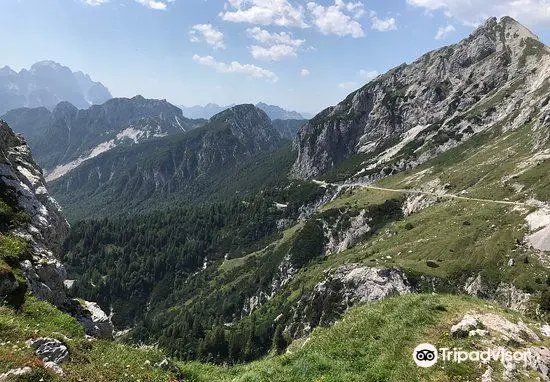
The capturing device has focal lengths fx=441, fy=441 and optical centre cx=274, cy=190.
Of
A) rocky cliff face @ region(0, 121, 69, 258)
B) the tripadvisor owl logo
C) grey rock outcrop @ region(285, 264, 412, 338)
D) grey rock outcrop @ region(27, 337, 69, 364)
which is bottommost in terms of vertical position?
grey rock outcrop @ region(285, 264, 412, 338)

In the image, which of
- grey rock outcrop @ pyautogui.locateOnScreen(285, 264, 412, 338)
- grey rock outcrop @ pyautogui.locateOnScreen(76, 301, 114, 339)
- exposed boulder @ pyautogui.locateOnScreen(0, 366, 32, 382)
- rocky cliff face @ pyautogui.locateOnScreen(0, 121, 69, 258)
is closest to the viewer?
exposed boulder @ pyautogui.locateOnScreen(0, 366, 32, 382)

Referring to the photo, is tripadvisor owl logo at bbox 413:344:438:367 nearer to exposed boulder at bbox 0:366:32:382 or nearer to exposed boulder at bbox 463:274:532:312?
exposed boulder at bbox 0:366:32:382

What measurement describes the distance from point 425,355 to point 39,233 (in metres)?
35.7

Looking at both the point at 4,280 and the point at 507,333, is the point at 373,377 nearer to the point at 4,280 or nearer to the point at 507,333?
the point at 507,333

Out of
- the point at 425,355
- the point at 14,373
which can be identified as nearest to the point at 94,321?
the point at 14,373

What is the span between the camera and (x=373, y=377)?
21.1 m

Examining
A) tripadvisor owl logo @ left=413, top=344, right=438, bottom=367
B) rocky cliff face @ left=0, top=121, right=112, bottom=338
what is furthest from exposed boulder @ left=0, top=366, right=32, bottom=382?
tripadvisor owl logo @ left=413, top=344, right=438, bottom=367

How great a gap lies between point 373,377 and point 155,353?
1250 centimetres

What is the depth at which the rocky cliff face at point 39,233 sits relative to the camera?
3622 centimetres

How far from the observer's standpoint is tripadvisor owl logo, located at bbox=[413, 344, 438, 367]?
2125cm

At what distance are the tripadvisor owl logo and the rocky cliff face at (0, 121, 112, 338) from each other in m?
25.8

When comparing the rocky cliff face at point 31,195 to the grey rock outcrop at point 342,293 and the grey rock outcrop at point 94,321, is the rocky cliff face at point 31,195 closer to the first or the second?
the grey rock outcrop at point 94,321

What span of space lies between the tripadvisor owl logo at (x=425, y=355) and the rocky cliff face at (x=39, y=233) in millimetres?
25813

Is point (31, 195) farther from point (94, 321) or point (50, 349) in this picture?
point (50, 349)
